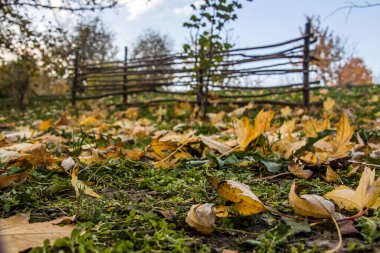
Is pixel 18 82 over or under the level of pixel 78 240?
over

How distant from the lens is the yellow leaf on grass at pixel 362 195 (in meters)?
0.88

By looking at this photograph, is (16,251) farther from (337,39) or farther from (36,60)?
(337,39)

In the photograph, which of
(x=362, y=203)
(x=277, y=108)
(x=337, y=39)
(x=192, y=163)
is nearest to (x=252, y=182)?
(x=192, y=163)

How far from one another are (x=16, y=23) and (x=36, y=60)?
0.64 m

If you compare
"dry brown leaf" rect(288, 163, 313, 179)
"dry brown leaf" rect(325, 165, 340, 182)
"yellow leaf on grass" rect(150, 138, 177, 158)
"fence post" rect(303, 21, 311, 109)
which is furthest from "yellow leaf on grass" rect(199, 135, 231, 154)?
"fence post" rect(303, 21, 311, 109)

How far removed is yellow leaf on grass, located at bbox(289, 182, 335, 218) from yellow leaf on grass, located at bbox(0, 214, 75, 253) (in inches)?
23.0

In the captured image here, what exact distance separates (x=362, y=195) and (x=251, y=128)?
95cm

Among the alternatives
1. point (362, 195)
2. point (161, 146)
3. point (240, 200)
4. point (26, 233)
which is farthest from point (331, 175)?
point (26, 233)

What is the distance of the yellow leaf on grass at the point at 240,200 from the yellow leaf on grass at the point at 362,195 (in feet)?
0.79

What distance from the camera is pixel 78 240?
75 centimetres

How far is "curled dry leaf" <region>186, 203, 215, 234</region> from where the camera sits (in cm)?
85

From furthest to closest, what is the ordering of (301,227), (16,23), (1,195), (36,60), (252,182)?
(36,60), (16,23), (252,182), (1,195), (301,227)

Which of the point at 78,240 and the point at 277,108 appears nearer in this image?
the point at 78,240

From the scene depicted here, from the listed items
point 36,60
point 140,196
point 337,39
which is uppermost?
point 337,39
